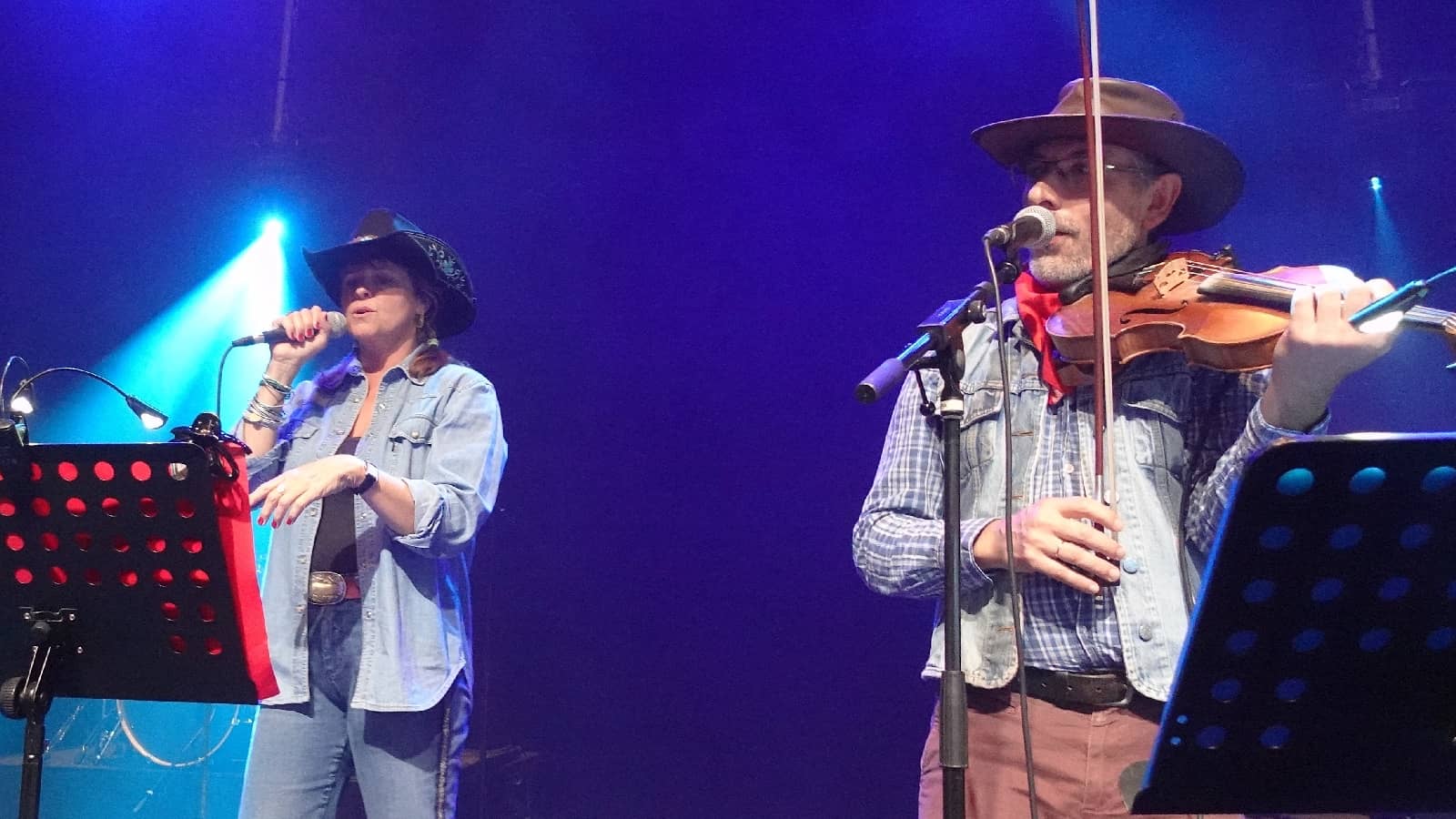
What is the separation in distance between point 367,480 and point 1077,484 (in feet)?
4.79

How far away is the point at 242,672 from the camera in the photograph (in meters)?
1.99

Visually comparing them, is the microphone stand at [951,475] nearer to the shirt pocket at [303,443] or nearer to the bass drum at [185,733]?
the shirt pocket at [303,443]

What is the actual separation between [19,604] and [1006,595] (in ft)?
5.69

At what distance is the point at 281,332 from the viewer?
10.4 feet

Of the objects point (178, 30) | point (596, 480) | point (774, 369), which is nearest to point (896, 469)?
point (774, 369)

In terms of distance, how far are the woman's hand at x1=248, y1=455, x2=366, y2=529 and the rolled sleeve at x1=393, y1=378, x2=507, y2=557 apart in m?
0.18

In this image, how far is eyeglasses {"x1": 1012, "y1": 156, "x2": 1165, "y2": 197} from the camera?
2.17m

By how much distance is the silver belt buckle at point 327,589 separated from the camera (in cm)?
271

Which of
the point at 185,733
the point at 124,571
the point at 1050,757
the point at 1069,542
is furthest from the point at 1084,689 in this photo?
the point at 185,733

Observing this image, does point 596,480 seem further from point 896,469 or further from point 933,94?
point 896,469

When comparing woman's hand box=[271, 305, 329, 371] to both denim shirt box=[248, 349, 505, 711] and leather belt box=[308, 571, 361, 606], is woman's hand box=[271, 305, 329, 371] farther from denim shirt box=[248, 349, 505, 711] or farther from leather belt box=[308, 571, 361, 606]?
leather belt box=[308, 571, 361, 606]

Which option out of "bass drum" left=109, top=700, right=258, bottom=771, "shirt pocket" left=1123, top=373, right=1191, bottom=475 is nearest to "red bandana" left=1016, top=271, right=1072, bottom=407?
"shirt pocket" left=1123, top=373, right=1191, bottom=475

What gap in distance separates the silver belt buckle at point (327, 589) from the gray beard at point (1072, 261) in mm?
1702

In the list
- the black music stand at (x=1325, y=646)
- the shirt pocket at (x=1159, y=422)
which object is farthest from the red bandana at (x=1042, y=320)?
the black music stand at (x=1325, y=646)
